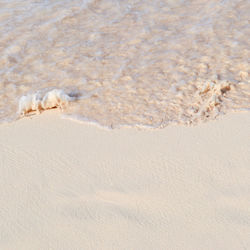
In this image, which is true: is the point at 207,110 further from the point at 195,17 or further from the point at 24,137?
the point at 195,17

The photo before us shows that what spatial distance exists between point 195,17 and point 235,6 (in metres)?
0.50

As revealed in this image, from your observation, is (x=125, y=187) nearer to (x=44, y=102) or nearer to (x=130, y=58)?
(x=44, y=102)

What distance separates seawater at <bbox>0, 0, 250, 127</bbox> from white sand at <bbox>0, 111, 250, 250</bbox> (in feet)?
0.73

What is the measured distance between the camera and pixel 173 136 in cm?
257

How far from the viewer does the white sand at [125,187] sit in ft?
6.31

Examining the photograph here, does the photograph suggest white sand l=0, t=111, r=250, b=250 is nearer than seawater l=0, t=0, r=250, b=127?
Yes

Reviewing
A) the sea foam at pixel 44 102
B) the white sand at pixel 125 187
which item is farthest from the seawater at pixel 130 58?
the white sand at pixel 125 187

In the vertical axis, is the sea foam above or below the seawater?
above

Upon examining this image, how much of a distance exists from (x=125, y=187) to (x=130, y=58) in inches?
66.5

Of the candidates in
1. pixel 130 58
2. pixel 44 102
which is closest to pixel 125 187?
pixel 44 102

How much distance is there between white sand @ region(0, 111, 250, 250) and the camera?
6.31ft

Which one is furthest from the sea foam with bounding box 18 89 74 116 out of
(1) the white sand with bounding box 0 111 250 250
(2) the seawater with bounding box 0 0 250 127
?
(1) the white sand with bounding box 0 111 250 250

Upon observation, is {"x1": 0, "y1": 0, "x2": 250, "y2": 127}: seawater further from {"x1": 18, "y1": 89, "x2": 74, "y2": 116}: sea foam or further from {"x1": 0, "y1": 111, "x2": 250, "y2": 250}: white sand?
{"x1": 0, "y1": 111, "x2": 250, "y2": 250}: white sand

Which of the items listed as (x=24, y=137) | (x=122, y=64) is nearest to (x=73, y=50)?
(x=122, y=64)
